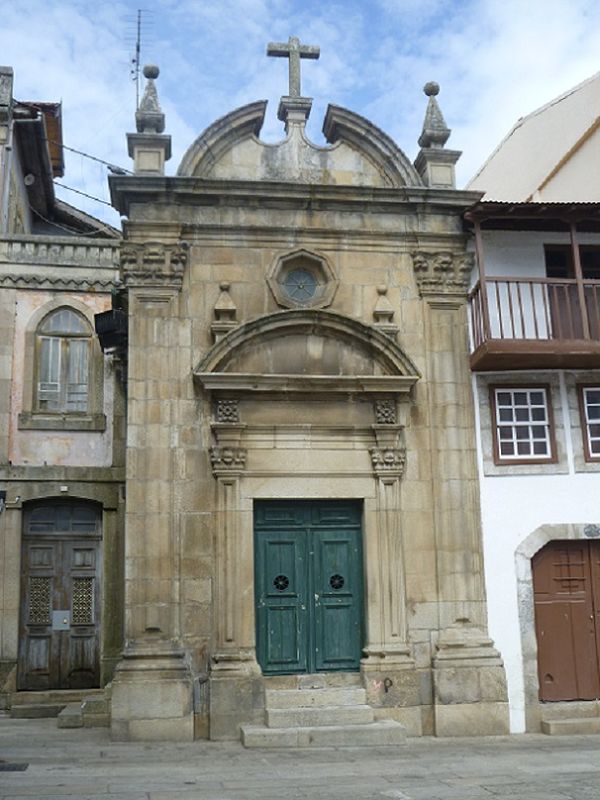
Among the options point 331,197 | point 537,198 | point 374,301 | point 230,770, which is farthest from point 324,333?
point 537,198

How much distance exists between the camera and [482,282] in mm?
12625

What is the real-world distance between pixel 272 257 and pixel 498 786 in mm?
7454

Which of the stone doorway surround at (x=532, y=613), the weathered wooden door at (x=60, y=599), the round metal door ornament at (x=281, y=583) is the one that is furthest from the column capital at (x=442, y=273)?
the weathered wooden door at (x=60, y=599)

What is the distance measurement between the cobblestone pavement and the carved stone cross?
9339mm

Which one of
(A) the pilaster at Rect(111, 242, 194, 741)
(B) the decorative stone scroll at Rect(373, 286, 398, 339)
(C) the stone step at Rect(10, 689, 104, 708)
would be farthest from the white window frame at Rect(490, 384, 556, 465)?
(C) the stone step at Rect(10, 689, 104, 708)

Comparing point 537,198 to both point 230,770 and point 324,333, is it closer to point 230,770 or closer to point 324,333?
point 324,333

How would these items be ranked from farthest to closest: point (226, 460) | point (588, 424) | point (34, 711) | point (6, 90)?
point (6, 90) < point (34, 711) < point (588, 424) < point (226, 460)

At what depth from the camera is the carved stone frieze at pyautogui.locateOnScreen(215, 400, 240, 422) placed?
12.4 metres

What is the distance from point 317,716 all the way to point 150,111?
8555 mm

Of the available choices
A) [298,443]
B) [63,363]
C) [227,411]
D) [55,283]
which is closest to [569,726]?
[298,443]

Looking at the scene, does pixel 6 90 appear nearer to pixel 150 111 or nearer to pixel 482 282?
pixel 150 111

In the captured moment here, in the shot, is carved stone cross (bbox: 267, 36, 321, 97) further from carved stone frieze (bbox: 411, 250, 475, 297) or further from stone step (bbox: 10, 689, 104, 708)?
stone step (bbox: 10, 689, 104, 708)

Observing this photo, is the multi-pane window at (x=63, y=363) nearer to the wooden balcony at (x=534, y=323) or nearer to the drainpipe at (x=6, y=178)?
the drainpipe at (x=6, y=178)

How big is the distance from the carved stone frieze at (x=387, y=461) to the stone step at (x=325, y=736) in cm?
329
